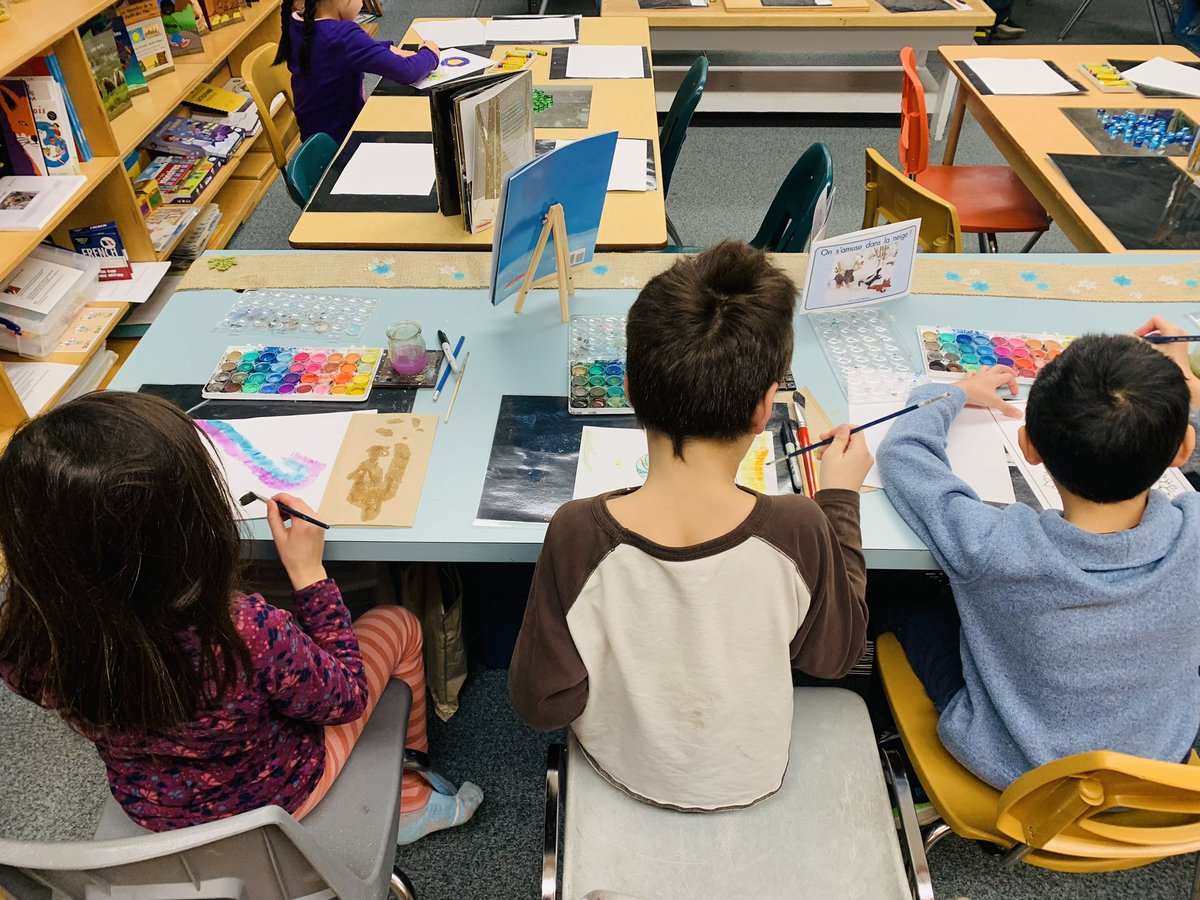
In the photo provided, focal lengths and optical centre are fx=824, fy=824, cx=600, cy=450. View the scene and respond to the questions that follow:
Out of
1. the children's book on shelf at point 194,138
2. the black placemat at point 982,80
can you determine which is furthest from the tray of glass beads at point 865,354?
the children's book on shelf at point 194,138

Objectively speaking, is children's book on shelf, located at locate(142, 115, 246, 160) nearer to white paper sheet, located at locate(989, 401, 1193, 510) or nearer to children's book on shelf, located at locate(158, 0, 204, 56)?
children's book on shelf, located at locate(158, 0, 204, 56)

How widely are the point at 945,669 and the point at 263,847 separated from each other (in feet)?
3.25

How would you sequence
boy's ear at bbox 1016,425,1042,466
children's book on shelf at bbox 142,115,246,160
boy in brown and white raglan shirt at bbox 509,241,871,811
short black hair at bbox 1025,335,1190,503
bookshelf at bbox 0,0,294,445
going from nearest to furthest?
1. boy in brown and white raglan shirt at bbox 509,241,871,811
2. short black hair at bbox 1025,335,1190,503
3. boy's ear at bbox 1016,425,1042,466
4. bookshelf at bbox 0,0,294,445
5. children's book on shelf at bbox 142,115,246,160

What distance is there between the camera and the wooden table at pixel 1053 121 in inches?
80.1

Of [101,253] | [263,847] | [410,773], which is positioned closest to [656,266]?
[410,773]

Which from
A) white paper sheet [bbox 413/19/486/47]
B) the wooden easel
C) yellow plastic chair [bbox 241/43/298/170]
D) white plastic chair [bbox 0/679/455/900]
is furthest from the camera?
white paper sheet [bbox 413/19/486/47]

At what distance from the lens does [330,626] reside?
1.12 metres

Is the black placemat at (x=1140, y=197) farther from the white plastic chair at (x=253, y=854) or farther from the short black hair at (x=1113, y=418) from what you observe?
the white plastic chair at (x=253, y=854)

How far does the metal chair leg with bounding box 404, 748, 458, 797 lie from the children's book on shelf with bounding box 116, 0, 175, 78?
8.49 feet

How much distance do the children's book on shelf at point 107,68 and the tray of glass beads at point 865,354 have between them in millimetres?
2180

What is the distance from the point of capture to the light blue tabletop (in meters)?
1.20

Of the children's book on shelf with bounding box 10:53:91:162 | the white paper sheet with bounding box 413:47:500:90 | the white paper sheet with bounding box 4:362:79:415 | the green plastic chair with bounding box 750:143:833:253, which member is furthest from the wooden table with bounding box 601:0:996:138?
the white paper sheet with bounding box 4:362:79:415

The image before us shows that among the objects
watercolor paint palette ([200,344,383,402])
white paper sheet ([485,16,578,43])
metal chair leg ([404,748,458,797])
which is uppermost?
white paper sheet ([485,16,578,43])

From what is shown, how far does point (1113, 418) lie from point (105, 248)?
274 cm
